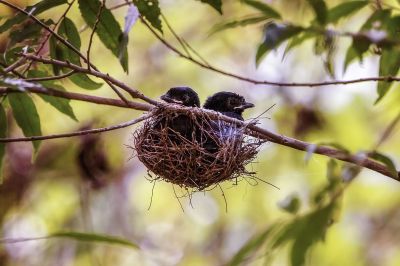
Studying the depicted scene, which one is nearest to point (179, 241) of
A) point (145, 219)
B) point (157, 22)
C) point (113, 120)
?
point (145, 219)

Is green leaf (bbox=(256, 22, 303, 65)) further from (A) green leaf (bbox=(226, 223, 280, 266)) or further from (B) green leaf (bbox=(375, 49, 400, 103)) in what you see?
(A) green leaf (bbox=(226, 223, 280, 266))

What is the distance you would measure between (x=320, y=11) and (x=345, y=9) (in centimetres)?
81

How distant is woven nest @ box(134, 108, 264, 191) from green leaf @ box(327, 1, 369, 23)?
1.88 feet

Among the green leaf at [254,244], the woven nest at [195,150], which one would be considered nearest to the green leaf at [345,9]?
the woven nest at [195,150]

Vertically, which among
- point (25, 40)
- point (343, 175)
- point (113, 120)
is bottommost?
point (343, 175)

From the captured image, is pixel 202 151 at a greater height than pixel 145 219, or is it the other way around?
pixel 145 219

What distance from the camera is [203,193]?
557 centimetres

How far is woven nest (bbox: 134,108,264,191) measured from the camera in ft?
9.87

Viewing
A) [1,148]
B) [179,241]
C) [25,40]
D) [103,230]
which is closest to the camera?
[25,40]

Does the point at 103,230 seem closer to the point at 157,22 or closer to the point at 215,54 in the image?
the point at 215,54

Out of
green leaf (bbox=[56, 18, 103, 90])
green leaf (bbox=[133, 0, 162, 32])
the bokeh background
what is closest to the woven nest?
green leaf (bbox=[56, 18, 103, 90])

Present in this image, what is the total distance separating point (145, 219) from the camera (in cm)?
705

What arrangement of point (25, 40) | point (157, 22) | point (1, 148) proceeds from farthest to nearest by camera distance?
1. point (1, 148)
2. point (25, 40)
3. point (157, 22)

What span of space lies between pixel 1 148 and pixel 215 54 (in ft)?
12.1
